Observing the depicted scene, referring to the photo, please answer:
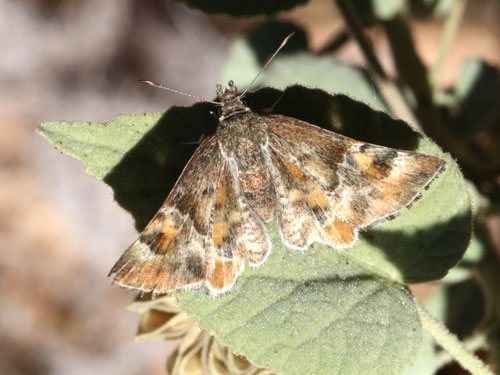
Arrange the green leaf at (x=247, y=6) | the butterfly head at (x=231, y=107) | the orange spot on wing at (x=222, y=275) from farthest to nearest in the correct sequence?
1. the green leaf at (x=247, y=6)
2. the butterfly head at (x=231, y=107)
3. the orange spot on wing at (x=222, y=275)

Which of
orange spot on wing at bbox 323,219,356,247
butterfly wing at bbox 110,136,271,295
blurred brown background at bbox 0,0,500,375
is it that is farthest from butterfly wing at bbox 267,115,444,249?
blurred brown background at bbox 0,0,500,375

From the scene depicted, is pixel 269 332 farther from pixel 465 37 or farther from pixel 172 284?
pixel 465 37

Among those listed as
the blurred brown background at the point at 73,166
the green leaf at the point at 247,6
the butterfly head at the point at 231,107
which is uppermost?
the green leaf at the point at 247,6

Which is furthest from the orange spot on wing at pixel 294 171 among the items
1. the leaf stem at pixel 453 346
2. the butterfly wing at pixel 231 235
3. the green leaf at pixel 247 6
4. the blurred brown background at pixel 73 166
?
the blurred brown background at pixel 73 166

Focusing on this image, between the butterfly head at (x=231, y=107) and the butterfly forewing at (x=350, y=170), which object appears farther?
the butterfly head at (x=231, y=107)

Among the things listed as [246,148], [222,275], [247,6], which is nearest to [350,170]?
[246,148]

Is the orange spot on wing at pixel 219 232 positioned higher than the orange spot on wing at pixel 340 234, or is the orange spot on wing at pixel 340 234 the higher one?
the orange spot on wing at pixel 219 232

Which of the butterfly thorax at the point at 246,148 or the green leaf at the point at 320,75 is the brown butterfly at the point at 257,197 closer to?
the butterfly thorax at the point at 246,148
